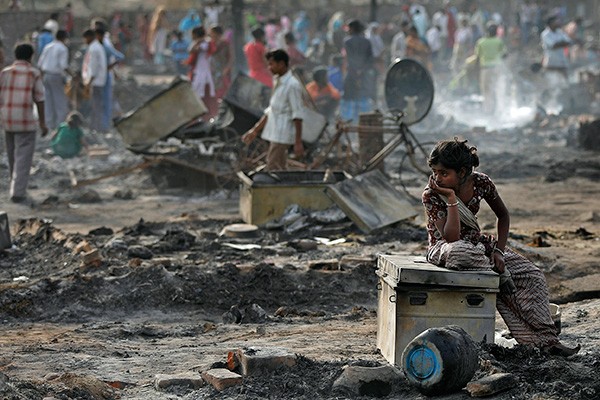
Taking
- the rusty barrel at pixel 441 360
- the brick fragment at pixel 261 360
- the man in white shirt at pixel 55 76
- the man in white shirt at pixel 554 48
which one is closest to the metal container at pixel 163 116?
the man in white shirt at pixel 55 76

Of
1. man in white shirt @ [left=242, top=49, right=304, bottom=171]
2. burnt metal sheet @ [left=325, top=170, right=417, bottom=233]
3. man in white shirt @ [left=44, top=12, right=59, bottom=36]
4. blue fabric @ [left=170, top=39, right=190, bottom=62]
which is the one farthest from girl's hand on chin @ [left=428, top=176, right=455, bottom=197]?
blue fabric @ [left=170, top=39, right=190, bottom=62]

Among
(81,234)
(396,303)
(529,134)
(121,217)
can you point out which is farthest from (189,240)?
(529,134)

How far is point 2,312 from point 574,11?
126 feet

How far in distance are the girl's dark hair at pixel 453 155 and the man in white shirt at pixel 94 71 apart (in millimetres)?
14478

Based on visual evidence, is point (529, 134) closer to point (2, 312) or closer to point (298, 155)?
point (298, 155)

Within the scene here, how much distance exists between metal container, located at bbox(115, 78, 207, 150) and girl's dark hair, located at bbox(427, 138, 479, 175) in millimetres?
8965

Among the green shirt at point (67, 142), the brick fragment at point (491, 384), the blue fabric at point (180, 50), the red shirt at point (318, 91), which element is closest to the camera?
the brick fragment at point (491, 384)

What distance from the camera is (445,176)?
20.3 ft

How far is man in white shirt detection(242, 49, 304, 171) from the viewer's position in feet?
39.2

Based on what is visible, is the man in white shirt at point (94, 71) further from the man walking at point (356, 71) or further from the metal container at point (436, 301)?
the metal container at point (436, 301)

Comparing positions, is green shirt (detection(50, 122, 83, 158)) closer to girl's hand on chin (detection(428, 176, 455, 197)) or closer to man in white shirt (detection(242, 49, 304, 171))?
man in white shirt (detection(242, 49, 304, 171))

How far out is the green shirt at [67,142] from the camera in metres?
17.8

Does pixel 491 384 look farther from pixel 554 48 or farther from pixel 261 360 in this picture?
pixel 554 48

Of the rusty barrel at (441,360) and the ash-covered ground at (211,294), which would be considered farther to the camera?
the ash-covered ground at (211,294)
